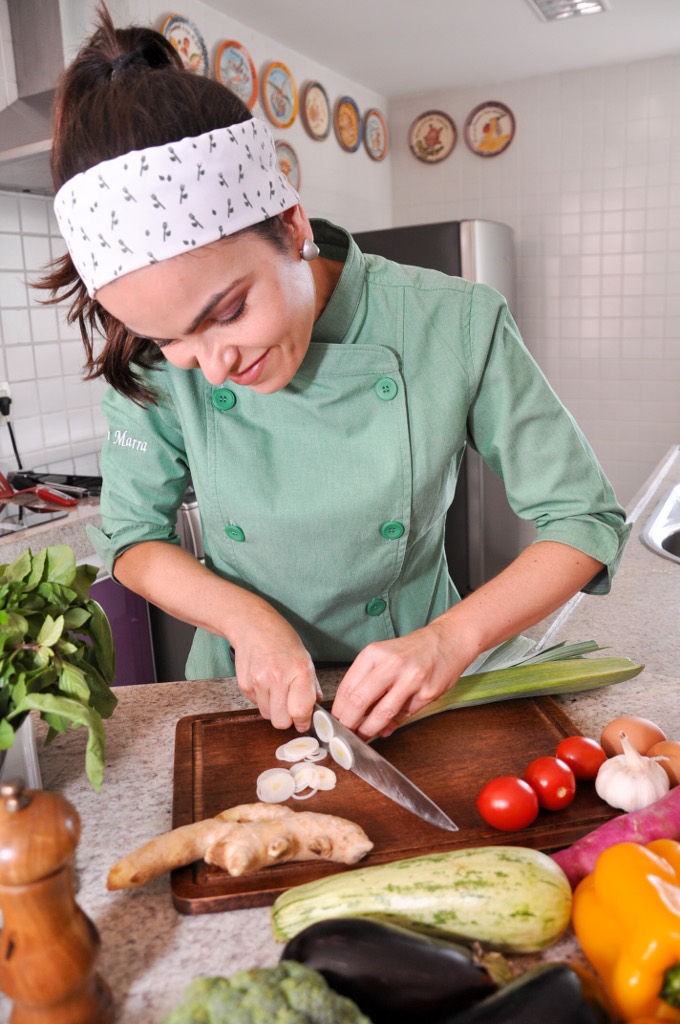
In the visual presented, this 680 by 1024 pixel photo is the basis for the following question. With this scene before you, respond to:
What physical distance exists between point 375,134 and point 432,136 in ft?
1.06

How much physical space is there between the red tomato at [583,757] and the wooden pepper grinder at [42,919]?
0.54 m

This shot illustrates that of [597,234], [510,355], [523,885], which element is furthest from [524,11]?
[523,885]

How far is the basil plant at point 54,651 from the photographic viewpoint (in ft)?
2.54

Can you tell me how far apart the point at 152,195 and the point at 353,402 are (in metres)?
0.42

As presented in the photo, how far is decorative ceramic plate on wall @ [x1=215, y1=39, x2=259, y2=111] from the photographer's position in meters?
3.13

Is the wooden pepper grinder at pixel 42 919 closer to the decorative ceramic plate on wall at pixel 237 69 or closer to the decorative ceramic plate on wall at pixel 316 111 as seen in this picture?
the decorative ceramic plate on wall at pixel 237 69

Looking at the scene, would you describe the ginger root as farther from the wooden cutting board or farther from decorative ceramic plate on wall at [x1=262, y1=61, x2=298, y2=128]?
decorative ceramic plate on wall at [x1=262, y1=61, x2=298, y2=128]

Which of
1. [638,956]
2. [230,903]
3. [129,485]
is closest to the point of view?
[638,956]

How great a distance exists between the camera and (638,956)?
1.93 feet

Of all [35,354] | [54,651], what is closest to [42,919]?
[54,651]

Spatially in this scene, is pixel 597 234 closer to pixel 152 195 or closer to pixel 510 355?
pixel 510 355

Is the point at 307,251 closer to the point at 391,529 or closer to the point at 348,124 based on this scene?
the point at 391,529

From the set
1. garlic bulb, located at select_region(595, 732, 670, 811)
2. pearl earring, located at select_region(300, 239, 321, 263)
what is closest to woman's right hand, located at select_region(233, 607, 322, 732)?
garlic bulb, located at select_region(595, 732, 670, 811)

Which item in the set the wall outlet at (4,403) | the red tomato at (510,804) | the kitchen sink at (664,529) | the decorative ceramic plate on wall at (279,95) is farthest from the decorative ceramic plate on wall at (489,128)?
the red tomato at (510,804)
